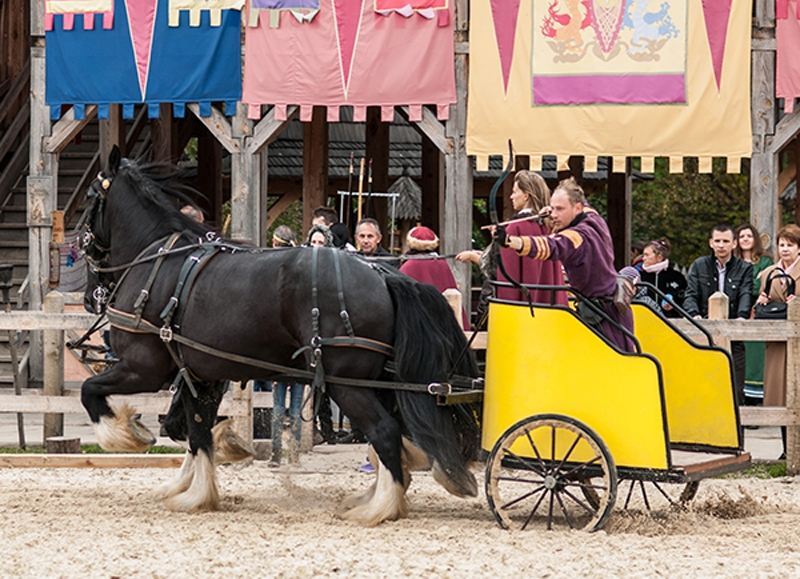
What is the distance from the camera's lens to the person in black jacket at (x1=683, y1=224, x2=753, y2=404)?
10758mm

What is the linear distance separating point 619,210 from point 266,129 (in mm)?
7686

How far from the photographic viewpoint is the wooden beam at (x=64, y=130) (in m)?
14.1

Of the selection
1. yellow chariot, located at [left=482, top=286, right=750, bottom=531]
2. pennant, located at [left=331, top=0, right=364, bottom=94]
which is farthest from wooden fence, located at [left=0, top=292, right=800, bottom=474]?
pennant, located at [left=331, top=0, right=364, bottom=94]

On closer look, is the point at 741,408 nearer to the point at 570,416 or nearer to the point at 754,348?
the point at 754,348

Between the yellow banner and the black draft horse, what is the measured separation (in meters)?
5.48

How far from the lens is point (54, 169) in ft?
47.1

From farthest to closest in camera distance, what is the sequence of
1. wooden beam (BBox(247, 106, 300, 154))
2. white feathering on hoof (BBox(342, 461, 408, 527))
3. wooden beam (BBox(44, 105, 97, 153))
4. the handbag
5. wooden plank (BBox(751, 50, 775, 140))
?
wooden beam (BBox(44, 105, 97, 153))
wooden beam (BBox(247, 106, 300, 154))
wooden plank (BBox(751, 50, 775, 140))
the handbag
white feathering on hoof (BBox(342, 461, 408, 527))

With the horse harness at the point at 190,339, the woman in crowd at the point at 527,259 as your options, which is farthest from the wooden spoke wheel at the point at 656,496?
the horse harness at the point at 190,339

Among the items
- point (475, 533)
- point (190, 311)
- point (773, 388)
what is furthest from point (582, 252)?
point (773, 388)

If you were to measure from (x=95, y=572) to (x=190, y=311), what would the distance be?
2014 mm

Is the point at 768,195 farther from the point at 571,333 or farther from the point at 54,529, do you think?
the point at 54,529

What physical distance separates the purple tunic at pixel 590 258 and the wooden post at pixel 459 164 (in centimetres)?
609

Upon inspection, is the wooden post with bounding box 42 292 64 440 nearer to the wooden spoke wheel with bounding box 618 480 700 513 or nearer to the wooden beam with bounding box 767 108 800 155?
the wooden spoke wheel with bounding box 618 480 700 513

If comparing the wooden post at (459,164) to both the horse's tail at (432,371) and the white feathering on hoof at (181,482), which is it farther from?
the horse's tail at (432,371)
